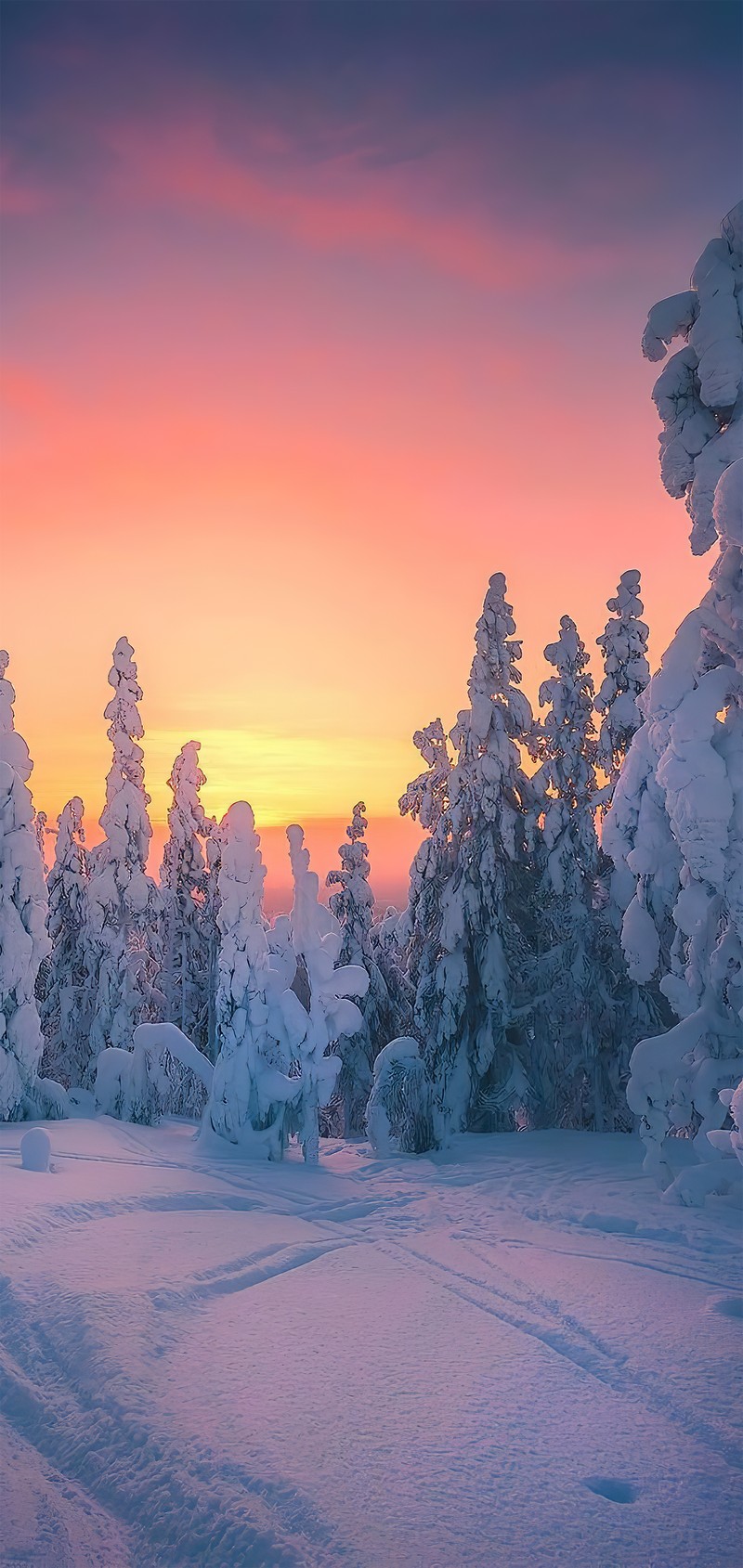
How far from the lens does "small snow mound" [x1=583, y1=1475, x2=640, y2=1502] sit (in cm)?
494

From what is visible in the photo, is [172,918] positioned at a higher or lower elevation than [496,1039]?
higher

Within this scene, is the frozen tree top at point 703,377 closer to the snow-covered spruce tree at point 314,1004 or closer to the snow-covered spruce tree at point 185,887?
the snow-covered spruce tree at point 314,1004

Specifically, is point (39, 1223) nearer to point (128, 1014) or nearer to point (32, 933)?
point (32, 933)

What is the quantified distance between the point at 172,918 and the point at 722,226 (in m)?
Result: 24.9

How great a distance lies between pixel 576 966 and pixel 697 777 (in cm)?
1116

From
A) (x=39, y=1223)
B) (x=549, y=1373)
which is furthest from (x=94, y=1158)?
(x=549, y=1373)

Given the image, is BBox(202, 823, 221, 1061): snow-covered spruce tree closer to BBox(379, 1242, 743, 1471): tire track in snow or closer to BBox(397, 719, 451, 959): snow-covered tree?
BBox(397, 719, 451, 959): snow-covered tree

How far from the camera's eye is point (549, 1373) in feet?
21.3

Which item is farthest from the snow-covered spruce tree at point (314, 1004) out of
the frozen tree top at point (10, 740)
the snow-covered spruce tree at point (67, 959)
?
the snow-covered spruce tree at point (67, 959)

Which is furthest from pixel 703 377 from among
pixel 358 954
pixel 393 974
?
pixel 393 974

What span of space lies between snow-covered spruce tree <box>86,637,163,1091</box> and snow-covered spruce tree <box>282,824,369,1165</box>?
948 cm

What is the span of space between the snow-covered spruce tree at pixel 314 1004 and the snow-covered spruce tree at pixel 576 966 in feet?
15.4

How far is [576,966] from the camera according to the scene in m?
20.0

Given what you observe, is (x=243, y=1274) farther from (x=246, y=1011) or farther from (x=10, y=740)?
(x=10, y=740)
